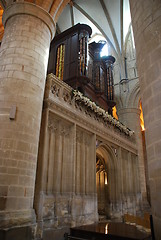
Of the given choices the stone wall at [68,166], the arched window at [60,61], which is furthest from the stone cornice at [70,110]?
the arched window at [60,61]

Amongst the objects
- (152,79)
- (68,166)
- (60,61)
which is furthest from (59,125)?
(60,61)

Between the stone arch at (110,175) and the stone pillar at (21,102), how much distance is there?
4.88 metres

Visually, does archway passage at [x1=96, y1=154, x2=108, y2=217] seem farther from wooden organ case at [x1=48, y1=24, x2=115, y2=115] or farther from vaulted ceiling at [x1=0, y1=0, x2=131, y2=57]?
vaulted ceiling at [x1=0, y1=0, x2=131, y2=57]

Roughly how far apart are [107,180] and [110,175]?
1.09 feet

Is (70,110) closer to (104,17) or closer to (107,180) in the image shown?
(107,180)

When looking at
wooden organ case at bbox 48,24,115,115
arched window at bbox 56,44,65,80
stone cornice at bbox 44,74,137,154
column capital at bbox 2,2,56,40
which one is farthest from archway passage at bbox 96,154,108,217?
column capital at bbox 2,2,56,40

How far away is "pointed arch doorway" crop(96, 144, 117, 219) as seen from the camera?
10289 mm

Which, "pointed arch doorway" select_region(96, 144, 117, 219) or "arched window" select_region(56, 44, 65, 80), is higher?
"arched window" select_region(56, 44, 65, 80)

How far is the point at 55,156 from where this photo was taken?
23.8 ft

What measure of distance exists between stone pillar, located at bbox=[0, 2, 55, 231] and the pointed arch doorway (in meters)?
4.80

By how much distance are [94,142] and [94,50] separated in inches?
285

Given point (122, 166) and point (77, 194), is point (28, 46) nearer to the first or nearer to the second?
point (77, 194)

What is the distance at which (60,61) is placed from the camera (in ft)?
38.6

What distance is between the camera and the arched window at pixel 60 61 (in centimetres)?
1123
